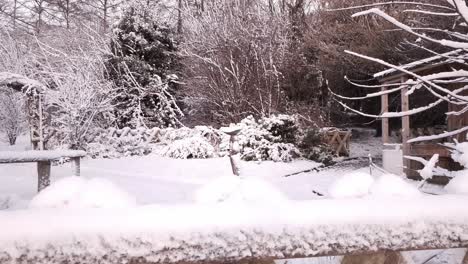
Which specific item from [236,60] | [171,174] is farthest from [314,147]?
[236,60]

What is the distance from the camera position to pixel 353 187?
1.56 metres

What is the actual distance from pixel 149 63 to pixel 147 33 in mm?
1250

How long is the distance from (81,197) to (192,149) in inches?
505

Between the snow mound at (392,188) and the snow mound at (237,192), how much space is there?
0.31 meters

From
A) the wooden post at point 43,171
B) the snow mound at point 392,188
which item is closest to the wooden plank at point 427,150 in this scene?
the wooden post at point 43,171

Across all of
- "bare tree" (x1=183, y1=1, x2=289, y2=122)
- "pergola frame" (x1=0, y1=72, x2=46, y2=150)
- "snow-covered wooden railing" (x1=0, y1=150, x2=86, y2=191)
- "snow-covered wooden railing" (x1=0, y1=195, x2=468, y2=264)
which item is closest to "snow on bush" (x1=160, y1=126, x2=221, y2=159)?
"bare tree" (x1=183, y1=1, x2=289, y2=122)

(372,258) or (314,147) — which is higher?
(372,258)

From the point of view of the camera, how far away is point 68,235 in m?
1.14

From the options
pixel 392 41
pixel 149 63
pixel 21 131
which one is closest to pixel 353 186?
pixel 392 41

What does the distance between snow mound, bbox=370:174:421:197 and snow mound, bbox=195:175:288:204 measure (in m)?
0.31

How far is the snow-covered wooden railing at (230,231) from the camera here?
1.14 meters

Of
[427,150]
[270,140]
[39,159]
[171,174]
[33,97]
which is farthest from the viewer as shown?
[33,97]

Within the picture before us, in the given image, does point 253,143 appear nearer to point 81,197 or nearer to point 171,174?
point 171,174

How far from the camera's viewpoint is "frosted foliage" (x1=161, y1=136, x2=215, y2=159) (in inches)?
557
